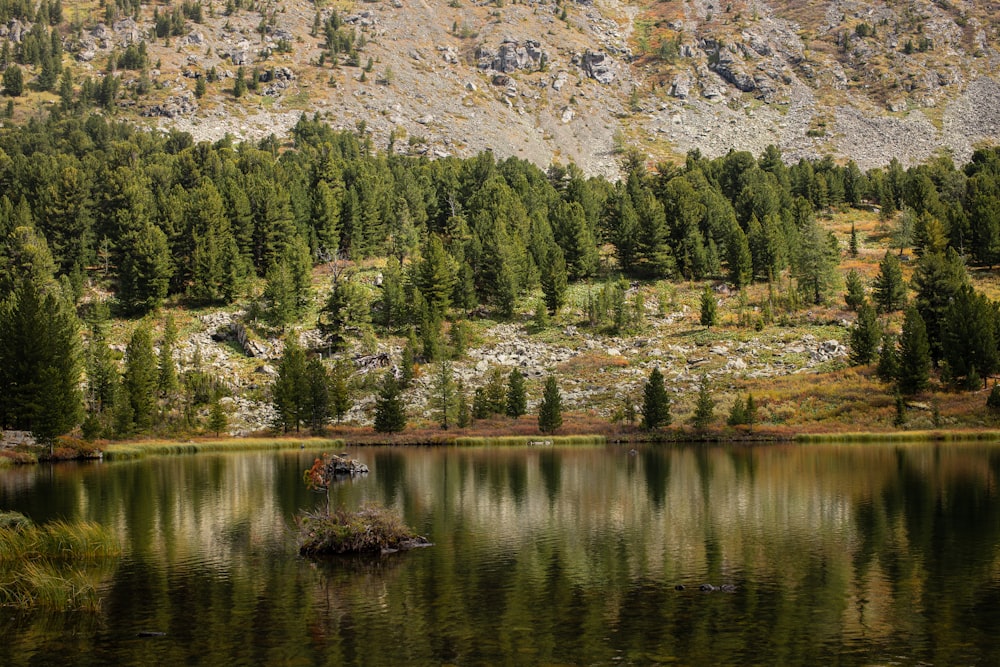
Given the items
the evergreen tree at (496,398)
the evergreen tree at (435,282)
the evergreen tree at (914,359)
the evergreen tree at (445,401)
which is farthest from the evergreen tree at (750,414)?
the evergreen tree at (435,282)

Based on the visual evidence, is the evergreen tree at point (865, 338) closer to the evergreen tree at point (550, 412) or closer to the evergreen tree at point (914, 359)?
the evergreen tree at point (914, 359)

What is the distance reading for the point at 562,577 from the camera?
30.2 m

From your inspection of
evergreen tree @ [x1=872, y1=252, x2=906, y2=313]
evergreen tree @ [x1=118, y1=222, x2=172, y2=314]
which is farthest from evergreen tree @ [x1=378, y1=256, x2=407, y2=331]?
evergreen tree @ [x1=872, y1=252, x2=906, y2=313]

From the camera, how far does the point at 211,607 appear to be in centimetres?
2669

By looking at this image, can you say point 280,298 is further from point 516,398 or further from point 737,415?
point 737,415

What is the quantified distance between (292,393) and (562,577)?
79.6m

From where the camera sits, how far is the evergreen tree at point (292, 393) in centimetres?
10331

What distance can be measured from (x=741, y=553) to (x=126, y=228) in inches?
5431

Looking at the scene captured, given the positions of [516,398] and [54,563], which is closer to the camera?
[54,563]

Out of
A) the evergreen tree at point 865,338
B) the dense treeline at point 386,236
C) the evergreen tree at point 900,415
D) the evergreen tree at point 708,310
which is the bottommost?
the evergreen tree at point 900,415

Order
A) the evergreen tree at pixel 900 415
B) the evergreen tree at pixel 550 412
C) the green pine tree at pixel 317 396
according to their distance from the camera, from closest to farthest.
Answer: the evergreen tree at pixel 900 415 < the evergreen tree at pixel 550 412 < the green pine tree at pixel 317 396

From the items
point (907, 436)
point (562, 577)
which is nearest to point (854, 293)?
point (907, 436)

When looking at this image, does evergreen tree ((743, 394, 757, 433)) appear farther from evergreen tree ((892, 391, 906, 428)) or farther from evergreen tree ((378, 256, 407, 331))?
evergreen tree ((378, 256, 407, 331))

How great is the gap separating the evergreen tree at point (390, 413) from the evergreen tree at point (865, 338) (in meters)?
59.8
